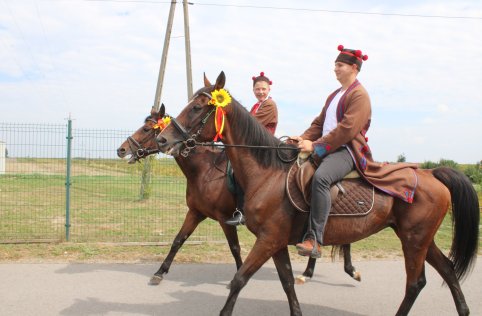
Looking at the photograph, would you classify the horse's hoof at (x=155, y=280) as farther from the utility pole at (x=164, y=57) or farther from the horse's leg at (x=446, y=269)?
the utility pole at (x=164, y=57)

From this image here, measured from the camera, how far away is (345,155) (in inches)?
166

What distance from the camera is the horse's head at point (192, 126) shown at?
13.1 ft

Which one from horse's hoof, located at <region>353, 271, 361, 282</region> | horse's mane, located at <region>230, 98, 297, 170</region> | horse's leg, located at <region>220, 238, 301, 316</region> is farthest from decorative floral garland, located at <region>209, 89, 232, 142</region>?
horse's hoof, located at <region>353, 271, 361, 282</region>

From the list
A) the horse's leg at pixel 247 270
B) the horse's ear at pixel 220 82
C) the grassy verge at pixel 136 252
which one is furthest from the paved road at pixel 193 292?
the horse's ear at pixel 220 82

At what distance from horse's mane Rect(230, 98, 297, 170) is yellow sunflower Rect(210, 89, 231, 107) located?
4.8 inches

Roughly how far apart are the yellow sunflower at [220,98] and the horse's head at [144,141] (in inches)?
109

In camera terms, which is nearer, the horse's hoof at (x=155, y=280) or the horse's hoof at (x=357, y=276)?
the horse's hoof at (x=155, y=280)

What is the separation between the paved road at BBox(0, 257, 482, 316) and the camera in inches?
193

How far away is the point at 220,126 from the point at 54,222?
8.08 meters

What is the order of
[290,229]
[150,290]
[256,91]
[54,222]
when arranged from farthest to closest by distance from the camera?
[54,222], [256,91], [150,290], [290,229]

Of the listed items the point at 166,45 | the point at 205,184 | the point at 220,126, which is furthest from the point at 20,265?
the point at 166,45

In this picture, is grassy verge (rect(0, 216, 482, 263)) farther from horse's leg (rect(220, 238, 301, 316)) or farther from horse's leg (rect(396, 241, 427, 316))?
horse's leg (rect(220, 238, 301, 316))

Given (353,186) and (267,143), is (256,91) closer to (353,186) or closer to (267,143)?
(267,143)

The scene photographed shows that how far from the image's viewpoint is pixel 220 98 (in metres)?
4.11
